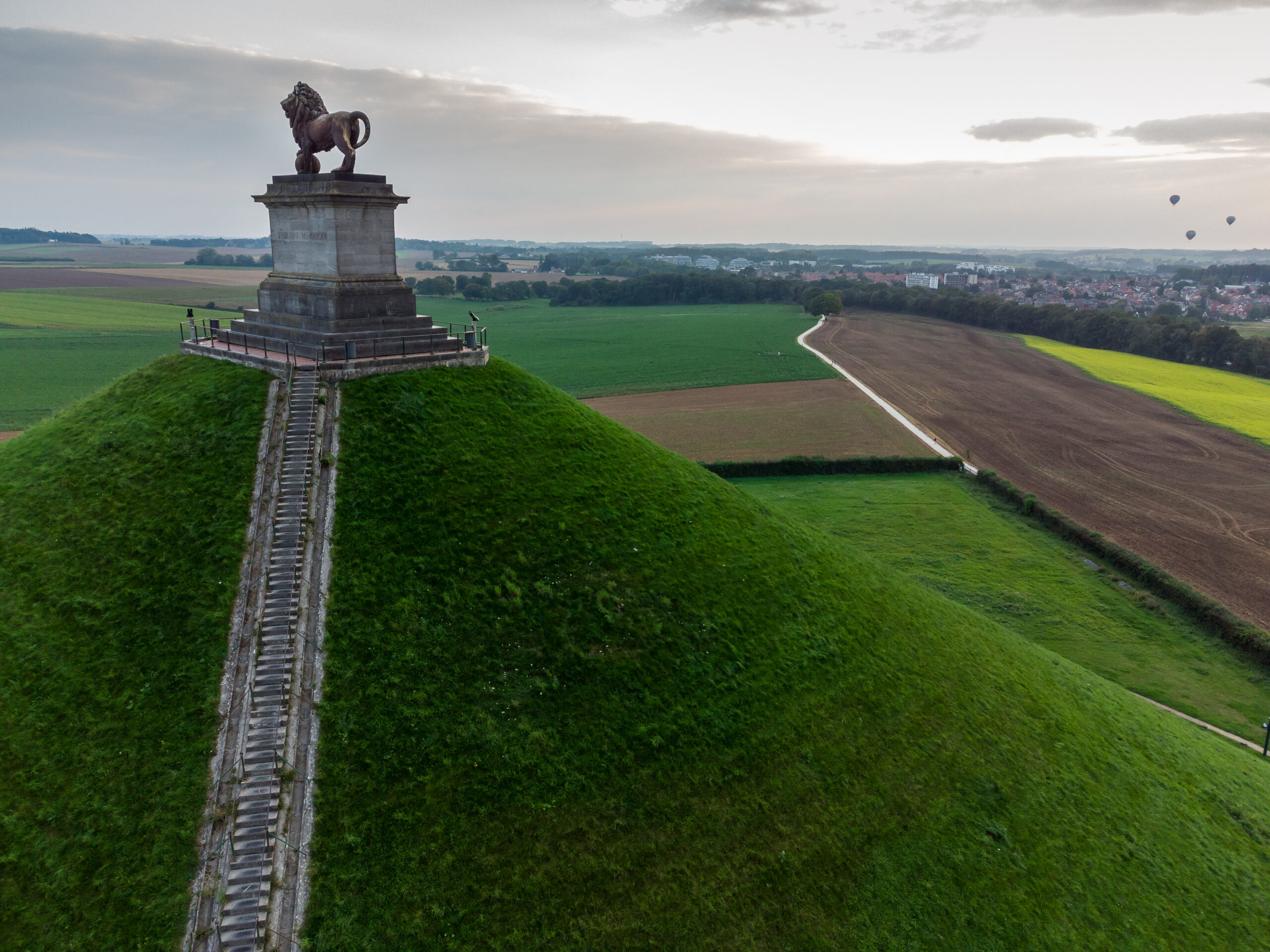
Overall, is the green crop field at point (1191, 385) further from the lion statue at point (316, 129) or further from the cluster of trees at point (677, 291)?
the lion statue at point (316, 129)

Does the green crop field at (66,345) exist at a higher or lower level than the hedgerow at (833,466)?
higher

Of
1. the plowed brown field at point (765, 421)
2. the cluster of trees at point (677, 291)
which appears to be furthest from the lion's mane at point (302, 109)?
the cluster of trees at point (677, 291)

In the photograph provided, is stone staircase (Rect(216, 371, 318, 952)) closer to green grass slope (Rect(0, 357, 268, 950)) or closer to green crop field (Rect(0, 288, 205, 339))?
green grass slope (Rect(0, 357, 268, 950))

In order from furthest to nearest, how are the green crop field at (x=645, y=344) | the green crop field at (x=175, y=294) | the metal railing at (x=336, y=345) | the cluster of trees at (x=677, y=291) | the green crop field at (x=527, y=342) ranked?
the cluster of trees at (x=677, y=291)
the green crop field at (x=175, y=294)
the green crop field at (x=645, y=344)
the green crop field at (x=527, y=342)
the metal railing at (x=336, y=345)

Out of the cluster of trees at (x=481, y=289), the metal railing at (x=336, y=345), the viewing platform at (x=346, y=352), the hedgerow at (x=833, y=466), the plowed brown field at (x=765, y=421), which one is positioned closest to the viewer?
the viewing platform at (x=346, y=352)

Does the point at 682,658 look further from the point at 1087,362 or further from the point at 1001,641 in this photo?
the point at 1087,362

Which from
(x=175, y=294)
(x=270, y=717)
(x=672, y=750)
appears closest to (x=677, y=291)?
(x=175, y=294)

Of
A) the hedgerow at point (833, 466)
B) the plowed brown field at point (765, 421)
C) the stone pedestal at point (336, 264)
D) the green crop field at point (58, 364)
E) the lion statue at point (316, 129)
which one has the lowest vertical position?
the hedgerow at point (833, 466)
